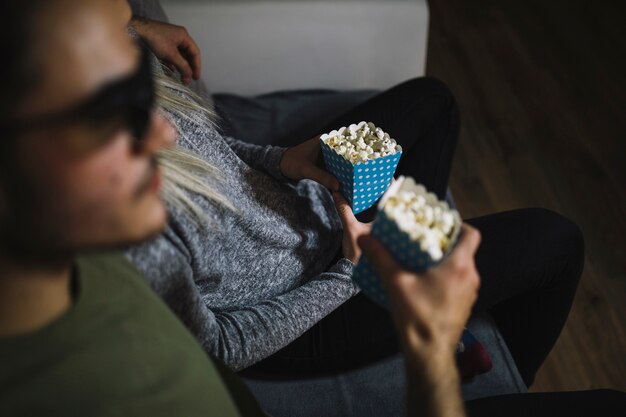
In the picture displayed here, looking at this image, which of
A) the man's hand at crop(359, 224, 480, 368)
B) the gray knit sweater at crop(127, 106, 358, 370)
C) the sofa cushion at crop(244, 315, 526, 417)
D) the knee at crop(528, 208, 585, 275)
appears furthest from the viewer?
the knee at crop(528, 208, 585, 275)

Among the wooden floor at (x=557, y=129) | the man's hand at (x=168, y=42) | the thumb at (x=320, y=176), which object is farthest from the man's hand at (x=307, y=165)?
the wooden floor at (x=557, y=129)

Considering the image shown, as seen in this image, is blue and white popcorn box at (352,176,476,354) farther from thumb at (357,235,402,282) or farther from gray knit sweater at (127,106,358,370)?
gray knit sweater at (127,106,358,370)

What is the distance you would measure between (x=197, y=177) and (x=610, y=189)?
1.77 m

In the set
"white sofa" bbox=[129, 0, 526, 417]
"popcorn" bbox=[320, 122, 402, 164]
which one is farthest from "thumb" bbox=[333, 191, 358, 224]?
"white sofa" bbox=[129, 0, 526, 417]

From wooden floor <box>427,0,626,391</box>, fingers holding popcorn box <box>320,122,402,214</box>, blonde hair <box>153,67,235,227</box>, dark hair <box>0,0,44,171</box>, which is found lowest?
wooden floor <box>427,0,626,391</box>

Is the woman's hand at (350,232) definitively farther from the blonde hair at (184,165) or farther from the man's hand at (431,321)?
the man's hand at (431,321)

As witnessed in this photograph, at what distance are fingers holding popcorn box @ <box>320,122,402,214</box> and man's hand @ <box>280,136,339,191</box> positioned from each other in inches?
0.9

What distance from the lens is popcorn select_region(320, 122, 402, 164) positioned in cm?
135

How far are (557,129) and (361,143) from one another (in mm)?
1545

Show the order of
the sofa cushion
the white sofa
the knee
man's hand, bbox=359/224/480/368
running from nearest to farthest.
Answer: man's hand, bbox=359/224/480/368, the sofa cushion, the knee, the white sofa

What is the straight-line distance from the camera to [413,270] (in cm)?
96

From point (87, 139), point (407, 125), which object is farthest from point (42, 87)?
point (407, 125)

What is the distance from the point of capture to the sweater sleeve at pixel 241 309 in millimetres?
996

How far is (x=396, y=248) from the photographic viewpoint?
97 centimetres
